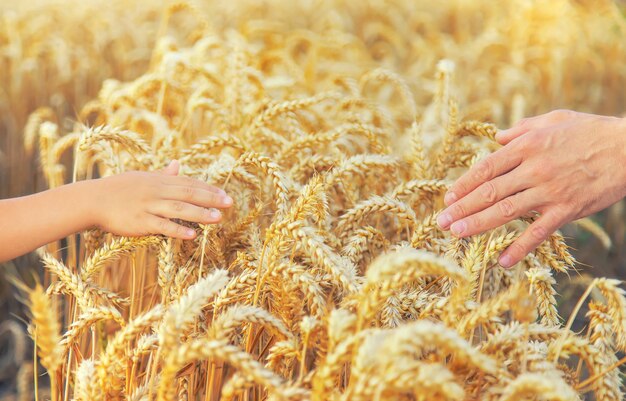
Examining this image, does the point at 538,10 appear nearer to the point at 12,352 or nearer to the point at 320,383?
the point at 12,352

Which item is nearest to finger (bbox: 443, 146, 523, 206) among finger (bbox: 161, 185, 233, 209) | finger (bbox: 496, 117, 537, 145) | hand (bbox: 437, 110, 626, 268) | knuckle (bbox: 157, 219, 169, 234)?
hand (bbox: 437, 110, 626, 268)

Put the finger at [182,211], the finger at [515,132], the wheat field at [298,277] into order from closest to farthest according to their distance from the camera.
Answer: the wheat field at [298,277], the finger at [182,211], the finger at [515,132]

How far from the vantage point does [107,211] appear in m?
1.48

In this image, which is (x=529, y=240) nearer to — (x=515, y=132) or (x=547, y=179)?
(x=547, y=179)

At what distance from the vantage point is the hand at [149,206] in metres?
1.47

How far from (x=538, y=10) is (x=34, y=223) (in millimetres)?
6532

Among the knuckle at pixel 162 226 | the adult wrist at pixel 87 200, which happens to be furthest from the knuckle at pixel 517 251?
the adult wrist at pixel 87 200

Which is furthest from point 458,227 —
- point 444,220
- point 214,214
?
point 214,214

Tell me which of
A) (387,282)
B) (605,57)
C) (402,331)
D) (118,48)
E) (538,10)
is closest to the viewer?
(402,331)

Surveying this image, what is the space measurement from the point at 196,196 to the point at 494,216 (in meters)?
0.66

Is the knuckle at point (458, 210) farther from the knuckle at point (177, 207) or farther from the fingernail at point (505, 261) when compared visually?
the knuckle at point (177, 207)

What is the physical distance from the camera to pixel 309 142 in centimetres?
187

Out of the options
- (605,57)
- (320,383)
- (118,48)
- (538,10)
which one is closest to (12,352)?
(320,383)

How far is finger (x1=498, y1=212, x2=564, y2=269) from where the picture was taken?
152cm
